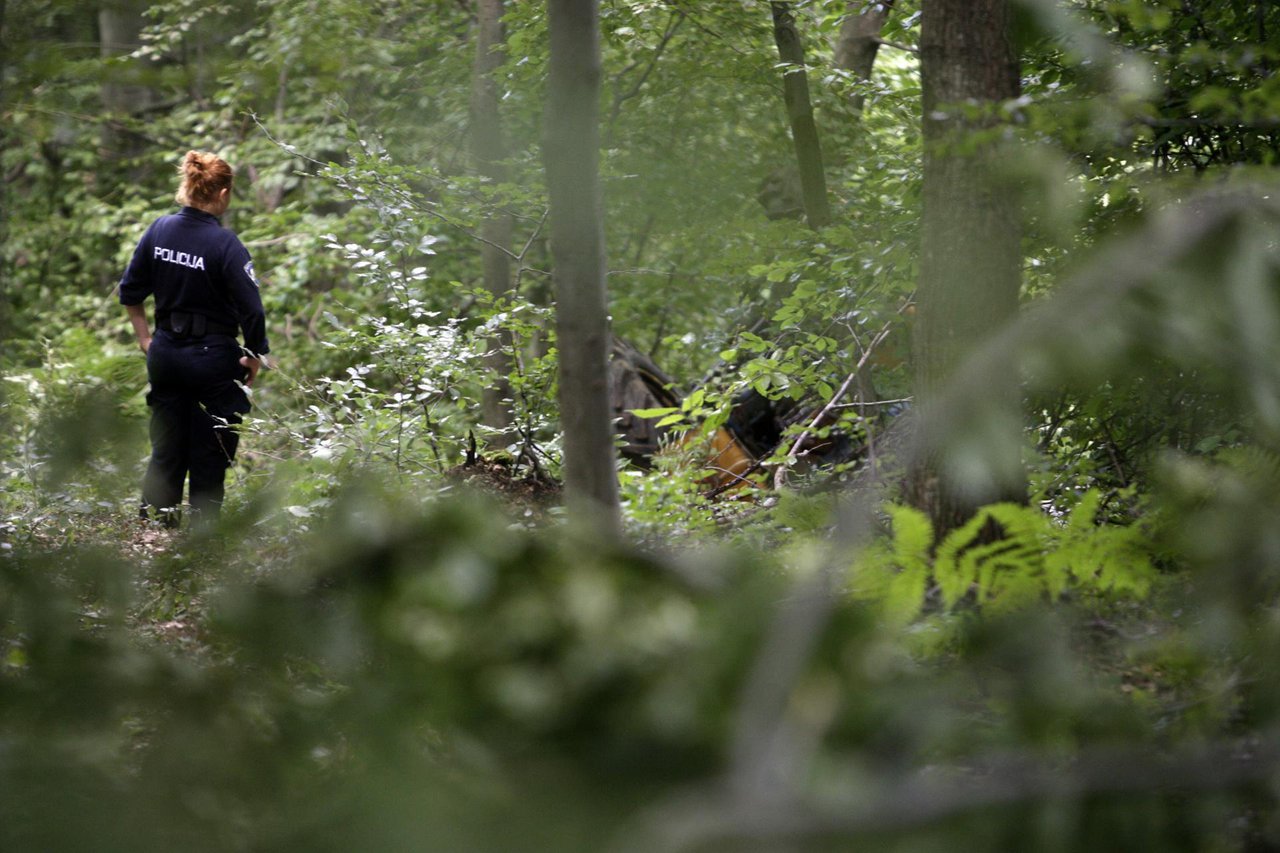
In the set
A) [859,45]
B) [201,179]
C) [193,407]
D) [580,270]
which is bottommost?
[193,407]

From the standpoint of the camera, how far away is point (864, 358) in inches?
207

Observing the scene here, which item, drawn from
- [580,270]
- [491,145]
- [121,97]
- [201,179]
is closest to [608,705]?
[580,270]

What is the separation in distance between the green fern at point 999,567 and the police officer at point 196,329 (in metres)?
3.85

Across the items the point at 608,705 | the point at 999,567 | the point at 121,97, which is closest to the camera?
the point at 608,705

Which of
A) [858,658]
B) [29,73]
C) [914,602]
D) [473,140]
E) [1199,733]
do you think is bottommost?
[1199,733]

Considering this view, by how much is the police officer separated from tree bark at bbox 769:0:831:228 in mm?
2917

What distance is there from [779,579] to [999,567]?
3.26ft

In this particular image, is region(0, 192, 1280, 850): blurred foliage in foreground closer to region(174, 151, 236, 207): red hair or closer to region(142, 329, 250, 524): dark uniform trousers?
region(142, 329, 250, 524): dark uniform trousers

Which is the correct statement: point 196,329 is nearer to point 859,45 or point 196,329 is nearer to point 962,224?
point 962,224

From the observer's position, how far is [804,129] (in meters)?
6.25

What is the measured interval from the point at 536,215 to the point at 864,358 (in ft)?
6.59

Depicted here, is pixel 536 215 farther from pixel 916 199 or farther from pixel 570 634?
pixel 570 634

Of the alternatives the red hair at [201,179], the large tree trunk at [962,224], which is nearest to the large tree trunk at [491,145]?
the red hair at [201,179]

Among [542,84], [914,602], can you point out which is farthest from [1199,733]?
[542,84]
